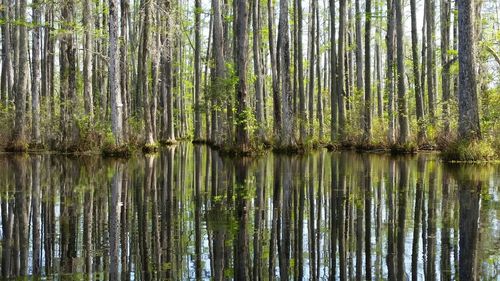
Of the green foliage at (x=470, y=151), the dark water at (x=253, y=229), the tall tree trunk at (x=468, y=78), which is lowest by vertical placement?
the dark water at (x=253, y=229)

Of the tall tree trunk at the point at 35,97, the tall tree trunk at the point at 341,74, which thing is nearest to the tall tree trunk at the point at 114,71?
the tall tree trunk at the point at 35,97

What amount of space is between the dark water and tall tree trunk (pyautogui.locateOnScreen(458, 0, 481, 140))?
139 inches

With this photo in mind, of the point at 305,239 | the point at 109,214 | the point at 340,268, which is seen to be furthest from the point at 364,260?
the point at 109,214

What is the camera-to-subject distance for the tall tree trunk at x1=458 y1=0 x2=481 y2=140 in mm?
13547

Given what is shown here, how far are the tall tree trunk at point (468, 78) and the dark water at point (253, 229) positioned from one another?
3524 mm

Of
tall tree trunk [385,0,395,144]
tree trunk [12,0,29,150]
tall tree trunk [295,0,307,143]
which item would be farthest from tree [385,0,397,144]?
tree trunk [12,0,29,150]

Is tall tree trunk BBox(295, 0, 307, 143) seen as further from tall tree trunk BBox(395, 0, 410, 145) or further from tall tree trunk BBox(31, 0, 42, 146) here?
tall tree trunk BBox(31, 0, 42, 146)

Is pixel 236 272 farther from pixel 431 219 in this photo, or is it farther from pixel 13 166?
pixel 13 166

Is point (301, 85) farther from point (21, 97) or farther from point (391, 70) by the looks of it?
point (21, 97)

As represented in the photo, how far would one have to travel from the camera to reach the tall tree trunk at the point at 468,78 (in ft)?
44.4

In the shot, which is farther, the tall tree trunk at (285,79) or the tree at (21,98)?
the tree at (21,98)

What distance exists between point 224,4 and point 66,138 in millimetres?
14620

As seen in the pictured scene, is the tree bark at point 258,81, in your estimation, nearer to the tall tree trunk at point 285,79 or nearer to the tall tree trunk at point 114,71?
the tall tree trunk at point 285,79

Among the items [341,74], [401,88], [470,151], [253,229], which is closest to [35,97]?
[341,74]
